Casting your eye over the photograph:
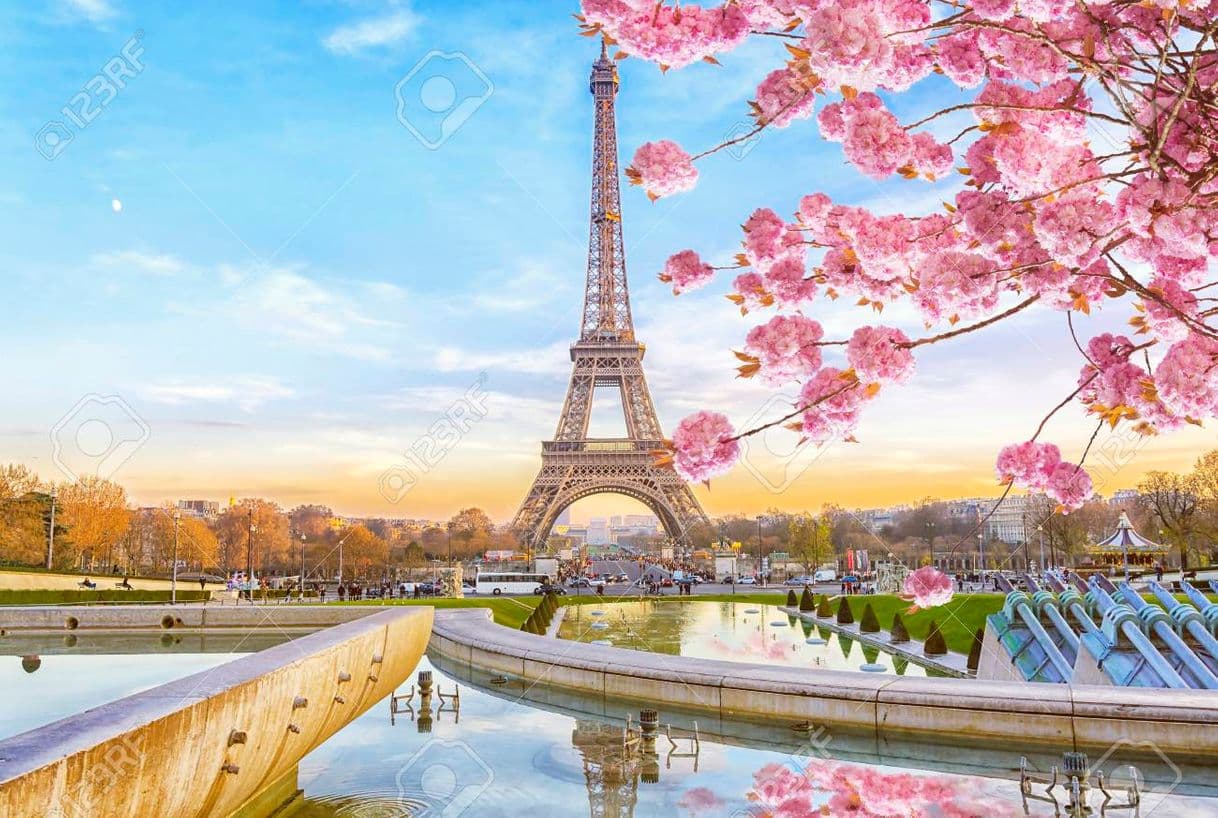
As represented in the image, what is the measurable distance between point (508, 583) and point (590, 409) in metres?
20.5

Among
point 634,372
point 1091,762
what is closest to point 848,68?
point 1091,762

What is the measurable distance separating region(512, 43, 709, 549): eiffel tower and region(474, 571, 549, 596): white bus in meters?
10.1

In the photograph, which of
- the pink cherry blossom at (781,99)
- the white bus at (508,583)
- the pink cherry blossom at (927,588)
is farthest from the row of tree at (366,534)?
the pink cherry blossom at (781,99)

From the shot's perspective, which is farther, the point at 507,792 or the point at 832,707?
the point at 832,707

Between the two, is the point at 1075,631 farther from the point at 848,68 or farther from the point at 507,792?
the point at 848,68

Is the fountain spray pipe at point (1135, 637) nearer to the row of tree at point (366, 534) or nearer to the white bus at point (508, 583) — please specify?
the row of tree at point (366, 534)

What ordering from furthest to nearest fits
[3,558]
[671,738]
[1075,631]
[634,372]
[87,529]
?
[634,372] < [87,529] < [3,558] < [1075,631] < [671,738]

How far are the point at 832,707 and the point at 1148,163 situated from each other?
712 centimetres

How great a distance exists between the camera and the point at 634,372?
236 feet

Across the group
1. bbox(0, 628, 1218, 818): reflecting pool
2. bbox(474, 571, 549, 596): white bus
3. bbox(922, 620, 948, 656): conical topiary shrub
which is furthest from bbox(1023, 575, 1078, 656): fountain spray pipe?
bbox(474, 571, 549, 596): white bus

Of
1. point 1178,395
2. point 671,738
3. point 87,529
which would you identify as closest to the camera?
point 1178,395

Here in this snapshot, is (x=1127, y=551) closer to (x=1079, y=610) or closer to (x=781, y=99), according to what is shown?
(x=1079, y=610)

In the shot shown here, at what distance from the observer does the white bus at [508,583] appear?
54.0 metres

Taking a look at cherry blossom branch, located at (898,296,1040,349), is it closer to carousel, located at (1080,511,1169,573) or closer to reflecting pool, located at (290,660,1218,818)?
reflecting pool, located at (290,660,1218,818)
